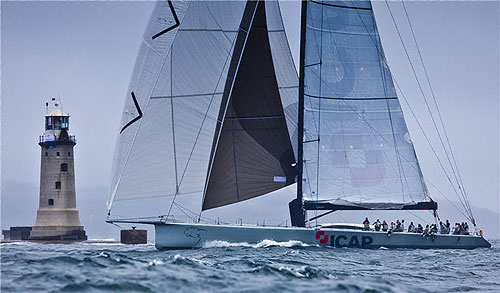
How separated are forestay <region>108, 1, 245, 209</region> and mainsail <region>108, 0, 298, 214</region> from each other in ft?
0.11

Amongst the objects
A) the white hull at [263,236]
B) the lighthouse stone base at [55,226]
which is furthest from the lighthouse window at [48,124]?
the white hull at [263,236]

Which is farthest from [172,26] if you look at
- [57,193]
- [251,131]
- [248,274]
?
[57,193]

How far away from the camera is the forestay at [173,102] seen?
26.0 m

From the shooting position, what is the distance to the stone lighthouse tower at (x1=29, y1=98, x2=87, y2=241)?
60.3 meters

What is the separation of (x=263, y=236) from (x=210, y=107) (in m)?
4.85

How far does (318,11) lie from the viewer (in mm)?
30016

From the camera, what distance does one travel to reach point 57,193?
200 feet

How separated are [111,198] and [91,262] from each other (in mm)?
9921

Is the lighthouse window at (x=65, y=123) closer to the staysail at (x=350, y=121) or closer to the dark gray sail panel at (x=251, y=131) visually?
the dark gray sail panel at (x=251, y=131)

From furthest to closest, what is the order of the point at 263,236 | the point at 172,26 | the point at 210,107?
the point at 210,107, the point at 263,236, the point at 172,26

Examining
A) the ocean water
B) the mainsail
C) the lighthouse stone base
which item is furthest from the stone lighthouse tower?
the ocean water

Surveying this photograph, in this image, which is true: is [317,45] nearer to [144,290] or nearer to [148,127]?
[148,127]

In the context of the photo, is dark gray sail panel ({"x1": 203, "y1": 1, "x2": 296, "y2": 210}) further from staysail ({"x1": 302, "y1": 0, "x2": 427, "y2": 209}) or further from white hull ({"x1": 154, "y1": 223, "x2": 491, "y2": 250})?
white hull ({"x1": 154, "y1": 223, "x2": 491, "y2": 250})

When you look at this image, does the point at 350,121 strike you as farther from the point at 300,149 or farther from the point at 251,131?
the point at 251,131
